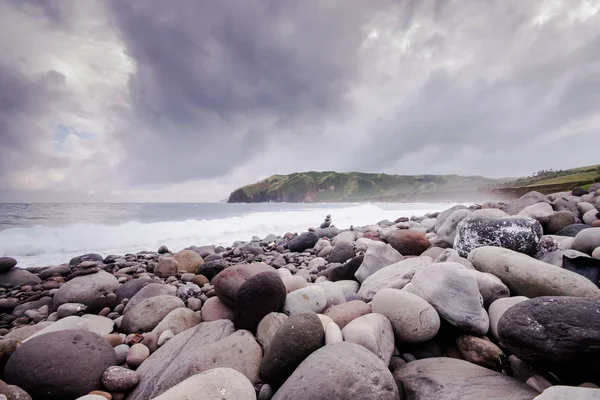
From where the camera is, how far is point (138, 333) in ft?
10.6

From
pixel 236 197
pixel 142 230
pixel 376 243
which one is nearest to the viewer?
pixel 376 243

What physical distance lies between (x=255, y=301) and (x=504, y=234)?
3232 millimetres

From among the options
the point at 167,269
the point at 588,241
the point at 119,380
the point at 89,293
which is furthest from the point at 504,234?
the point at 89,293

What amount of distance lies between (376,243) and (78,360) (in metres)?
3.61

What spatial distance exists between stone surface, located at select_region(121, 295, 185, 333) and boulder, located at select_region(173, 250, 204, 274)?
7.69 feet

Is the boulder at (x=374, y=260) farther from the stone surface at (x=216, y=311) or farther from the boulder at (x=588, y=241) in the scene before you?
the boulder at (x=588, y=241)

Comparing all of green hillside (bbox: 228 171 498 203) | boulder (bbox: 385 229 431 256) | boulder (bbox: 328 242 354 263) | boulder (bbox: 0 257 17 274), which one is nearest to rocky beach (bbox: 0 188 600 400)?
boulder (bbox: 385 229 431 256)

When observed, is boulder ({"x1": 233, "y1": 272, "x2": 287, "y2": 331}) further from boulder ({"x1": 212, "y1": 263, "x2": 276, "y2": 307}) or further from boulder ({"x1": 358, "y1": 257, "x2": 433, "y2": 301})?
boulder ({"x1": 358, "y1": 257, "x2": 433, "y2": 301})

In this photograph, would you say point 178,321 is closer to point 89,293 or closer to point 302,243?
point 89,293

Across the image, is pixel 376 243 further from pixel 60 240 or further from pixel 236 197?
pixel 236 197

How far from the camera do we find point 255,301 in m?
2.78

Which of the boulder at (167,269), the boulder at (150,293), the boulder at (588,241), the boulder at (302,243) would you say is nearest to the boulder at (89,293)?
the boulder at (150,293)

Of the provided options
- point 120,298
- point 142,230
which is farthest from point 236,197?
point 120,298

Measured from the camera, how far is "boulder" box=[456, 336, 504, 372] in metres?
1.95
